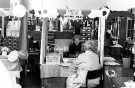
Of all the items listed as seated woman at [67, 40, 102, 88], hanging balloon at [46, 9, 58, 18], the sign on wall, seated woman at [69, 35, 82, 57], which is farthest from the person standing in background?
the sign on wall

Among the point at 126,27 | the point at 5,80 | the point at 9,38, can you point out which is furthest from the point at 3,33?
the point at 5,80

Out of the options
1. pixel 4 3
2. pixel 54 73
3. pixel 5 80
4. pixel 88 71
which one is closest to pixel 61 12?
pixel 54 73

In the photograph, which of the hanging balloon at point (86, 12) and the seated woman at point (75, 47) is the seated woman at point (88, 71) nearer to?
the hanging balloon at point (86, 12)

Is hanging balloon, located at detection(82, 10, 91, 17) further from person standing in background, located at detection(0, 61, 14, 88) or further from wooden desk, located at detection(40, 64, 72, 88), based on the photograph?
person standing in background, located at detection(0, 61, 14, 88)

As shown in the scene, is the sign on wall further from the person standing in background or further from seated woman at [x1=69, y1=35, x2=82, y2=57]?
the person standing in background

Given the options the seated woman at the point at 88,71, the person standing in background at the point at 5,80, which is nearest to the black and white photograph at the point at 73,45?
the seated woman at the point at 88,71

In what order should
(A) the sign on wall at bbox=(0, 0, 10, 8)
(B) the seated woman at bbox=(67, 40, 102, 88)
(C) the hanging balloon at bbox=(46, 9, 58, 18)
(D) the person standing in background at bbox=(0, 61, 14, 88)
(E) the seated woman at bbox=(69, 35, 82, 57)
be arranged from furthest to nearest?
1. (A) the sign on wall at bbox=(0, 0, 10, 8)
2. (E) the seated woman at bbox=(69, 35, 82, 57)
3. (C) the hanging balloon at bbox=(46, 9, 58, 18)
4. (B) the seated woman at bbox=(67, 40, 102, 88)
5. (D) the person standing in background at bbox=(0, 61, 14, 88)

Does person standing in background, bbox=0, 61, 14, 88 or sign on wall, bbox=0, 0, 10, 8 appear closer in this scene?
person standing in background, bbox=0, 61, 14, 88

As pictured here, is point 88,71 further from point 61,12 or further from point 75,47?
point 75,47

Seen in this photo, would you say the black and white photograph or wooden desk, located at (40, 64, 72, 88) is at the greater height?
the black and white photograph

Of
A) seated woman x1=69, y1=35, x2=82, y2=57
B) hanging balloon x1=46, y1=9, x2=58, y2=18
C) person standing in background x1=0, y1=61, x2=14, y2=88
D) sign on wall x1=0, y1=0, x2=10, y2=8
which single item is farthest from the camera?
sign on wall x1=0, y1=0, x2=10, y2=8

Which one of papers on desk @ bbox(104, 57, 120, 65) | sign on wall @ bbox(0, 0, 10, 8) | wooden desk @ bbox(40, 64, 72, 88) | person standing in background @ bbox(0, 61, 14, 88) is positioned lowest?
wooden desk @ bbox(40, 64, 72, 88)

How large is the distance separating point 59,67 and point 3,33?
5.83ft

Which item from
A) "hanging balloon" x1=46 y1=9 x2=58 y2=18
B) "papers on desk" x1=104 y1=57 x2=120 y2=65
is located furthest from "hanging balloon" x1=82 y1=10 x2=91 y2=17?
"papers on desk" x1=104 y1=57 x2=120 y2=65
